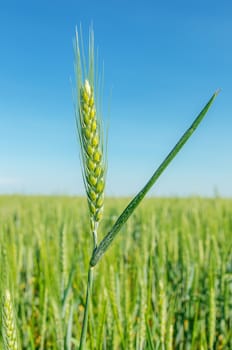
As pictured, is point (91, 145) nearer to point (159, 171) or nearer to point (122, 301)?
point (159, 171)

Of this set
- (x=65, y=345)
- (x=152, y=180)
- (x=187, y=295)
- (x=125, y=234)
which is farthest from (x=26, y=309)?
(x=152, y=180)

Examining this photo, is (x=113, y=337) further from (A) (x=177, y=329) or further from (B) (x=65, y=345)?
(A) (x=177, y=329)

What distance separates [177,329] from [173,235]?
2.55 feet

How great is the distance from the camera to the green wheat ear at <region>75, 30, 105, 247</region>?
1.77 ft

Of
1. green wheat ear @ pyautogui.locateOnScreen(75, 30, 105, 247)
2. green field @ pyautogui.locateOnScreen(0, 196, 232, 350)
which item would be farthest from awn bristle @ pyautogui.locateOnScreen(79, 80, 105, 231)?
green field @ pyautogui.locateOnScreen(0, 196, 232, 350)

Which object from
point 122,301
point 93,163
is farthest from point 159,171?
point 122,301

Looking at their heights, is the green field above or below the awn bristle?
below

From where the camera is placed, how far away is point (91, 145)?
56 centimetres

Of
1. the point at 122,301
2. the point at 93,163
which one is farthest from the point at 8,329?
the point at 122,301

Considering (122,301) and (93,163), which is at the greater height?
(93,163)

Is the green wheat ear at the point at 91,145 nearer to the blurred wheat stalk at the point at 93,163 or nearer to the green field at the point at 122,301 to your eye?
the blurred wheat stalk at the point at 93,163

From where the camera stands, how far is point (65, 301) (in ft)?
4.21

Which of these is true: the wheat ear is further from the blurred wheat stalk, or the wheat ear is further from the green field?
the green field

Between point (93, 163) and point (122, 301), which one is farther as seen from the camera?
point (122, 301)
